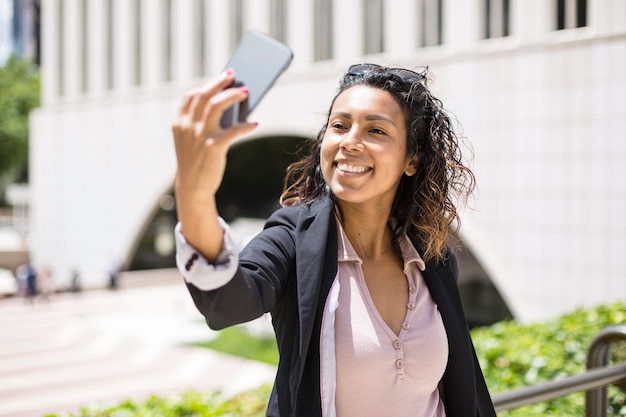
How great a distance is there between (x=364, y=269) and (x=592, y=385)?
1648mm

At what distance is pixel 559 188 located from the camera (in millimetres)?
14102

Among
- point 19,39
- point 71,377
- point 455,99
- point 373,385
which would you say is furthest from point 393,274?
point 19,39

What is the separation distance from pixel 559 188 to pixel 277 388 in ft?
44.6

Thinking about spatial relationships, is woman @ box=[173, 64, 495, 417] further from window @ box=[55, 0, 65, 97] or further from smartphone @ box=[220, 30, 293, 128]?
window @ box=[55, 0, 65, 97]

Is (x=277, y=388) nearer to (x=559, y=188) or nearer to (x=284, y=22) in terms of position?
(x=559, y=188)

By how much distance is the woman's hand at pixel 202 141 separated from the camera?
1.09 metres

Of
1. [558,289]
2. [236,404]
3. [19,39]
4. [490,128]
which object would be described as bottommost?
[558,289]

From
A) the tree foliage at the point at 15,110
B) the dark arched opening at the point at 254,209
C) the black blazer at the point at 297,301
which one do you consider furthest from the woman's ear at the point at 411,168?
the tree foliage at the point at 15,110

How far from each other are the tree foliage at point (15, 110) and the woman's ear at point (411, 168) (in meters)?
44.9

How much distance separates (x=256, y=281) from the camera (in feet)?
4.51

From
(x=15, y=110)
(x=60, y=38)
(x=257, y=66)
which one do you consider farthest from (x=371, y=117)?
(x=15, y=110)

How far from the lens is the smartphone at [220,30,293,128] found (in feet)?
3.75

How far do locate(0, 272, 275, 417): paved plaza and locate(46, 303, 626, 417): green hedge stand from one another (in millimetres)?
2819

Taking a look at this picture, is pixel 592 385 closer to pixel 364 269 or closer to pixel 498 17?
pixel 364 269
